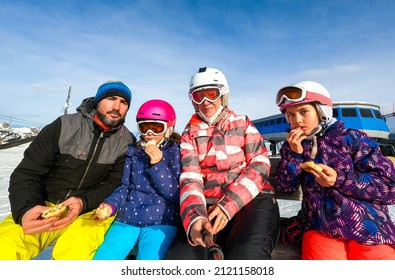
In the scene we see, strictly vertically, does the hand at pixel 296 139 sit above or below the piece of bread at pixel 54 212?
above

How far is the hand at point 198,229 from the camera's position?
6.56 feet

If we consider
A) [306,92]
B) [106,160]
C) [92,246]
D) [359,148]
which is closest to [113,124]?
[106,160]

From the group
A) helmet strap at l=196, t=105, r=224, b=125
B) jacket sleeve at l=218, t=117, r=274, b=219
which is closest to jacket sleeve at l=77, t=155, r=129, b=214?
helmet strap at l=196, t=105, r=224, b=125

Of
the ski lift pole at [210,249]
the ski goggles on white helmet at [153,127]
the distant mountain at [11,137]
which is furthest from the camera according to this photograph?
the distant mountain at [11,137]

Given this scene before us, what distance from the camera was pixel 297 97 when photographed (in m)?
2.45

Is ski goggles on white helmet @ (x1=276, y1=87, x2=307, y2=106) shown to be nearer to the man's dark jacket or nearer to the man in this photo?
the man

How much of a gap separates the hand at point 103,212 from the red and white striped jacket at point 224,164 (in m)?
0.83

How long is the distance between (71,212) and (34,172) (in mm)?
736

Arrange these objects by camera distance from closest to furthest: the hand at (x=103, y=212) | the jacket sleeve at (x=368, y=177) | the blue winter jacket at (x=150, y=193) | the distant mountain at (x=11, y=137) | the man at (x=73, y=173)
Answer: the jacket sleeve at (x=368, y=177)
the man at (x=73, y=173)
the hand at (x=103, y=212)
the blue winter jacket at (x=150, y=193)
the distant mountain at (x=11, y=137)

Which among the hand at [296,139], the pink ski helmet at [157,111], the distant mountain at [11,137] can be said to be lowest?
the hand at [296,139]

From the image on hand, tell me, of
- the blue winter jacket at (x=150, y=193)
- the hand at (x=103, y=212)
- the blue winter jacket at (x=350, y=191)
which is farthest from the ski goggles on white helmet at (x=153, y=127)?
the blue winter jacket at (x=350, y=191)

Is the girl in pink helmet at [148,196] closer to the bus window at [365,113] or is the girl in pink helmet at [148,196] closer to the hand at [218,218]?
the hand at [218,218]

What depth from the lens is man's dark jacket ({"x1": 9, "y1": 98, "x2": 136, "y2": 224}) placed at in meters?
2.74
